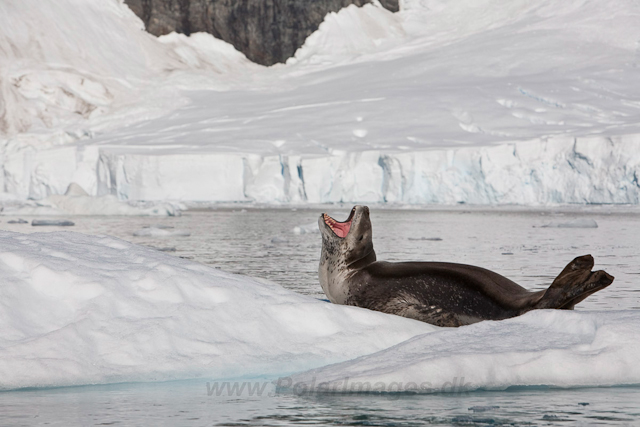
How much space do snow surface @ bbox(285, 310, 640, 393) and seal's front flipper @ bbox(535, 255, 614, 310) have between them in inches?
18.2

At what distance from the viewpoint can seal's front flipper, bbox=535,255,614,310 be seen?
180 inches

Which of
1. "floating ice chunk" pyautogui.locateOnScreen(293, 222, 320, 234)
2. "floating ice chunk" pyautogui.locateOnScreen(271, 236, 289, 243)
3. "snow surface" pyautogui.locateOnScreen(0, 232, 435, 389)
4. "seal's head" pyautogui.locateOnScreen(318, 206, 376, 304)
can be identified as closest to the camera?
"snow surface" pyautogui.locateOnScreen(0, 232, 435, 389)

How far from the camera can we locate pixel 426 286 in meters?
5.44

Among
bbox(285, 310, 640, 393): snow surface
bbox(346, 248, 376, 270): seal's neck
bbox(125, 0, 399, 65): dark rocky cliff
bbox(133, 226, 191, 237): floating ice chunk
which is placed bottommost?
bbox(133, 226, 191, 237): floating ice chunk

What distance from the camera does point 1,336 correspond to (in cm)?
396

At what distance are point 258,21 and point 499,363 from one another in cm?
5598

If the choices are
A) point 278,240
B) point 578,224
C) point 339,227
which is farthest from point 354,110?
point 339,227

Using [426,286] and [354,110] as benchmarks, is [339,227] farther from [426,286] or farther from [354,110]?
[354,110]

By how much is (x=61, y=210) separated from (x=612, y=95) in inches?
981

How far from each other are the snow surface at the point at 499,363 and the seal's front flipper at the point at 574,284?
463 millimetres

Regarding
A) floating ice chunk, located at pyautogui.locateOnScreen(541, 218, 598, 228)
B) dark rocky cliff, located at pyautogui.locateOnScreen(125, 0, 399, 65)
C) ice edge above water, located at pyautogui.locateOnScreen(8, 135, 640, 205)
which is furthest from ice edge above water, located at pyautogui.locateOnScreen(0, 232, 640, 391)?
dark rocky cliff, located at pyautogui.locateOnScreen(125, 0, 399, 65)

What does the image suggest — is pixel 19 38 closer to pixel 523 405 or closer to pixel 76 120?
pixel 76 120

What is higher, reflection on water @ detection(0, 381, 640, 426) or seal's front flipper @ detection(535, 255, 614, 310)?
seal's front flipper @ detection(535, 255, 614, 310)

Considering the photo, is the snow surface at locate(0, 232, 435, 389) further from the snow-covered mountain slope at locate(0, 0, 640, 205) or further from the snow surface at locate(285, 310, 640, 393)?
the snow-covered mountain slope at locate(0, 0, 640, 205)
